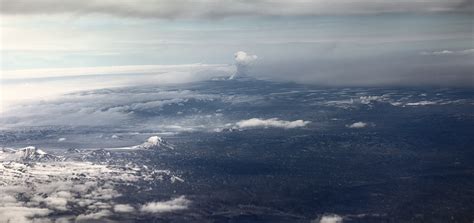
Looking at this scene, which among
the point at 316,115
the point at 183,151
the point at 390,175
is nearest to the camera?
the point at 390,175

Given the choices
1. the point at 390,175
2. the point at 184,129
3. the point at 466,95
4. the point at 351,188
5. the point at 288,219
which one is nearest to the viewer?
the point at 288,219

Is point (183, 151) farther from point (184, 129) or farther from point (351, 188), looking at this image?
point (351, 188)

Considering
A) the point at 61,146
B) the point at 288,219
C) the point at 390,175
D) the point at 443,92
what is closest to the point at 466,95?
the point at 443,92

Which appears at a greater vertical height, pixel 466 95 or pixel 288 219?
pixel 466 95

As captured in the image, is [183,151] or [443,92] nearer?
[183,151]

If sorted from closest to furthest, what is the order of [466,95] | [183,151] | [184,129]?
[183,151], [184,129], [466,95]

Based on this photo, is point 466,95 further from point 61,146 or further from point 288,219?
point 61,146

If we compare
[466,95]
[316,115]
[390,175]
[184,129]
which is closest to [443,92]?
[466,95]

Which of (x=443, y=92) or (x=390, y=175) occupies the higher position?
(x=443, y=92)

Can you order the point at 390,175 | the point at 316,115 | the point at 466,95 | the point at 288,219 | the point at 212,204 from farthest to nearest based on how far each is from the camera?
the point at 466,95 < the point at 316,115 < the point at 390,175 < the point at 212,204 < the point at 288,219
